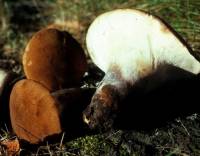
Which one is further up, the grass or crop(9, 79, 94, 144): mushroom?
crop(9, 79, 94, 144): mushroom

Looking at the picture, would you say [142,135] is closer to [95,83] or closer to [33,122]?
[33,122]

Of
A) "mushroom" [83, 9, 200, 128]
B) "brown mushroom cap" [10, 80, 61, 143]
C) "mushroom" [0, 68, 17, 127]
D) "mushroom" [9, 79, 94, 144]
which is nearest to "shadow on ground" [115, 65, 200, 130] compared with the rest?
"mushroom" [83, 9, 200, 128]

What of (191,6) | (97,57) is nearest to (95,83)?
(97,57)

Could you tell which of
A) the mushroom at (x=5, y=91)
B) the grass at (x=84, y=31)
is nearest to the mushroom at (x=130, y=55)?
the grass at (x=84, y=31)

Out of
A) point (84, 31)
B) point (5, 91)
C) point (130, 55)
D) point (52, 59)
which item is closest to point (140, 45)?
point (130, 55)

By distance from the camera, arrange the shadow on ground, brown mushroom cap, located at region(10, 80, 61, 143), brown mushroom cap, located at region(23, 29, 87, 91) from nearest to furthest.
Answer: brown mushroom cap, located at region(10, 80, 61, 143) → the shadow on ground → brown mushroom cap, located at region(23, 29, 87, 91)

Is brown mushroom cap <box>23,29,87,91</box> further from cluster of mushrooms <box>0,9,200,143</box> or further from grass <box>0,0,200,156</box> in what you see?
grass <box>0,0,200,156</box>

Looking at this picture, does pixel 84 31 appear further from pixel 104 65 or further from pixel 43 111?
pixel 43 111
